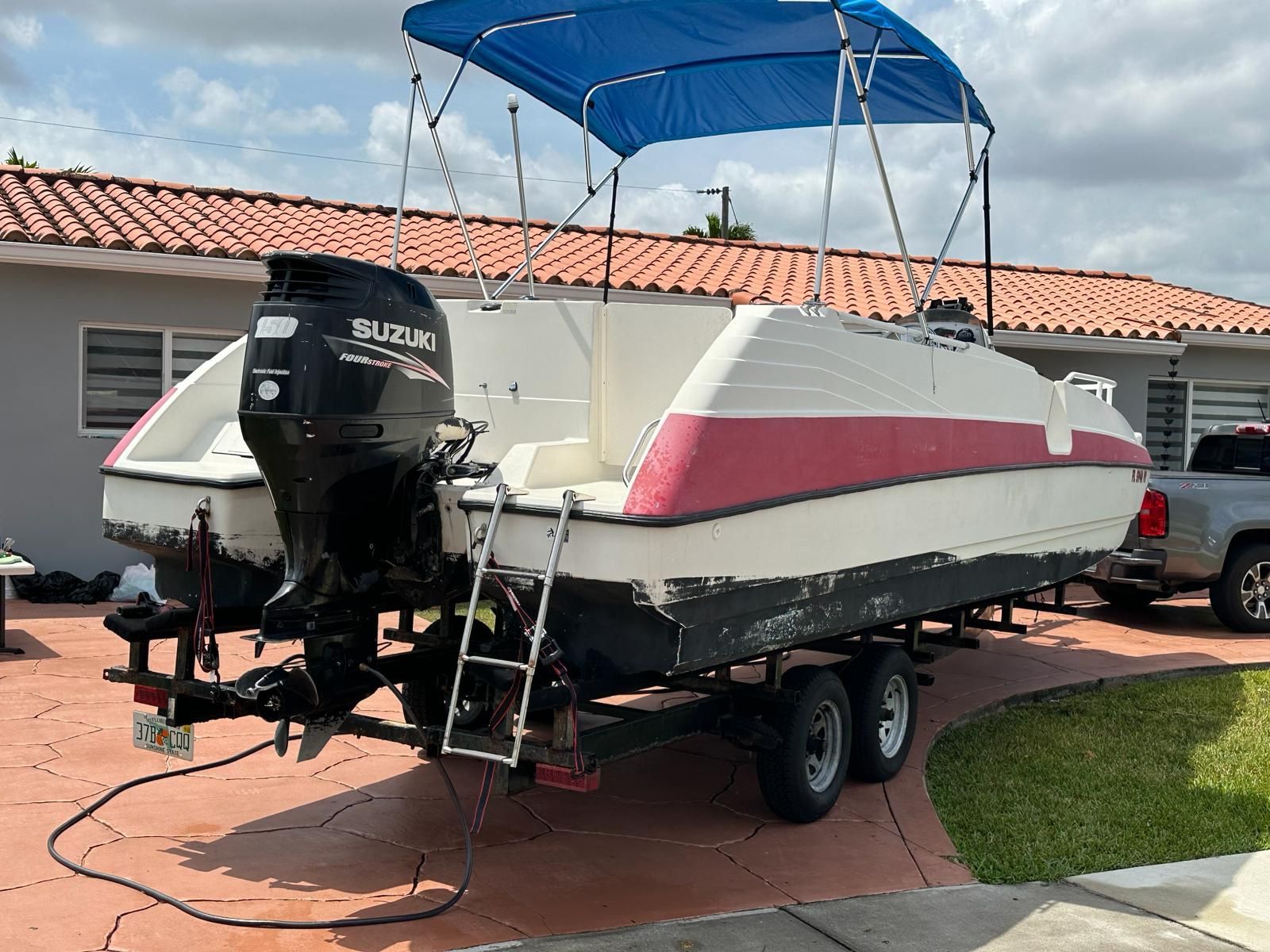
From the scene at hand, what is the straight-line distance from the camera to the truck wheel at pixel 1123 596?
39.5ft

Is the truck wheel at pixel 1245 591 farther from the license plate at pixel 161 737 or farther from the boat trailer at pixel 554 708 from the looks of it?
the license plate at pixel 161 737

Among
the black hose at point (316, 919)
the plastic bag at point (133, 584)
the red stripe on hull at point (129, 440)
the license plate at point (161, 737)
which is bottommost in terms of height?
the black hose at point (316, 919)

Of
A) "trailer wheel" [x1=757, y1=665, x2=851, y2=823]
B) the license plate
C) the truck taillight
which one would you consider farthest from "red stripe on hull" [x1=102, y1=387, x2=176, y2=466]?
the truck taillight

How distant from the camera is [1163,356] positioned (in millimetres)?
15477

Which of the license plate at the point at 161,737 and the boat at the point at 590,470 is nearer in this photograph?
the boat at the point at 590,470

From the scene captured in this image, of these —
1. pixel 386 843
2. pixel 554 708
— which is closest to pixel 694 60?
pixel 554 708

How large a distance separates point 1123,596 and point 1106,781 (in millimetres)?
6145

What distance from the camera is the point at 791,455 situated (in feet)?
16.8

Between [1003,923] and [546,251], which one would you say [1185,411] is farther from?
[1003,923]

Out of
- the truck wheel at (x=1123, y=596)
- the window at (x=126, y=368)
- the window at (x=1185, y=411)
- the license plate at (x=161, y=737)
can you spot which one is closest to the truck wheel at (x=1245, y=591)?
the truck wheel at (x=1123, y=596)

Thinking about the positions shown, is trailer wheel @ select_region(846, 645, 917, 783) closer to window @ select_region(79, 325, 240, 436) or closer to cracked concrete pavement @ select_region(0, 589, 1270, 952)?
cracked concrete pavement @ select_region(0, 589, 1270, 952)

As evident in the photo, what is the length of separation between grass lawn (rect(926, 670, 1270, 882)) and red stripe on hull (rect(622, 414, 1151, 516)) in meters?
1.63

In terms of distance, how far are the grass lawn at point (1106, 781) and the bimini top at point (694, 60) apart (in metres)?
3.52

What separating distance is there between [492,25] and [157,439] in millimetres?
2811
